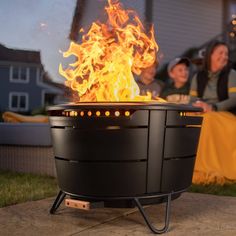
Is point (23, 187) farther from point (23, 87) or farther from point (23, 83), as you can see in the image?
point (23, 83)

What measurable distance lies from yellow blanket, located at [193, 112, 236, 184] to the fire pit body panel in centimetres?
150

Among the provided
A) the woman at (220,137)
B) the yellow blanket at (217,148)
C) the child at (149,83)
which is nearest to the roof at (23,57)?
the child at (149,83)

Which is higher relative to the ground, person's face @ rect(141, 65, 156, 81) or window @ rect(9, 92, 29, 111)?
person's face @ rect(141, 65, 156, 81)

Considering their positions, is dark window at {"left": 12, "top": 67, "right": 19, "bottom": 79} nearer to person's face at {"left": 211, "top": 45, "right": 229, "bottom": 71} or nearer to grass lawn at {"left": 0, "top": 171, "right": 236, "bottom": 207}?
grass lawn at {"left": 0, "top": 171, "right": 236, "bottom": 207}

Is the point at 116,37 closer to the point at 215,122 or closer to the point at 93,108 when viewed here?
the point at 93,108

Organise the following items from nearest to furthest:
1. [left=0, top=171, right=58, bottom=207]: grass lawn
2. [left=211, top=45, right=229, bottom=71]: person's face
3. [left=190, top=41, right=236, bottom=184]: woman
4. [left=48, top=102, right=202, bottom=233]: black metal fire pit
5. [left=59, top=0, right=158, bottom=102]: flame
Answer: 1. [left=48, top=102, right=202, bottom=233]: black metal fire pit
2. [left=59, top=0, right=158, bottom=102]: flame
3. [left=0, top=171, right=58, bottom=207]: grass lawn
4. [left=190, top=41, right=236, bottom=184]: woman
5. [left=211, top=45, right=229, bottom=71]: person's face

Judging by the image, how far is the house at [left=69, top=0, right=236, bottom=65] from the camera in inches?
441

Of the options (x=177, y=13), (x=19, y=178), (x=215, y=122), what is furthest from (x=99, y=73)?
(x=177, y=13)

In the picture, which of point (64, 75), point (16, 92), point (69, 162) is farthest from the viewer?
point (16, 92)

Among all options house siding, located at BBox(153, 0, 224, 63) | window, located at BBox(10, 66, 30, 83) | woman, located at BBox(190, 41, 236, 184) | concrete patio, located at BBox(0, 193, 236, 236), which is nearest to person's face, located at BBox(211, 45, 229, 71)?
woman, located at BBox(190, 41, 236, 184)

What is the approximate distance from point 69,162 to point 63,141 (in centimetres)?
12

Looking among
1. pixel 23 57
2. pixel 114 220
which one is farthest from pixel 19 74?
pixel 114 220

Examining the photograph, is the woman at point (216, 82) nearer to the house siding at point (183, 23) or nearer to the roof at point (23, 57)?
the house siding at point (183, 23)

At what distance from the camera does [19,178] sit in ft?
14.4
